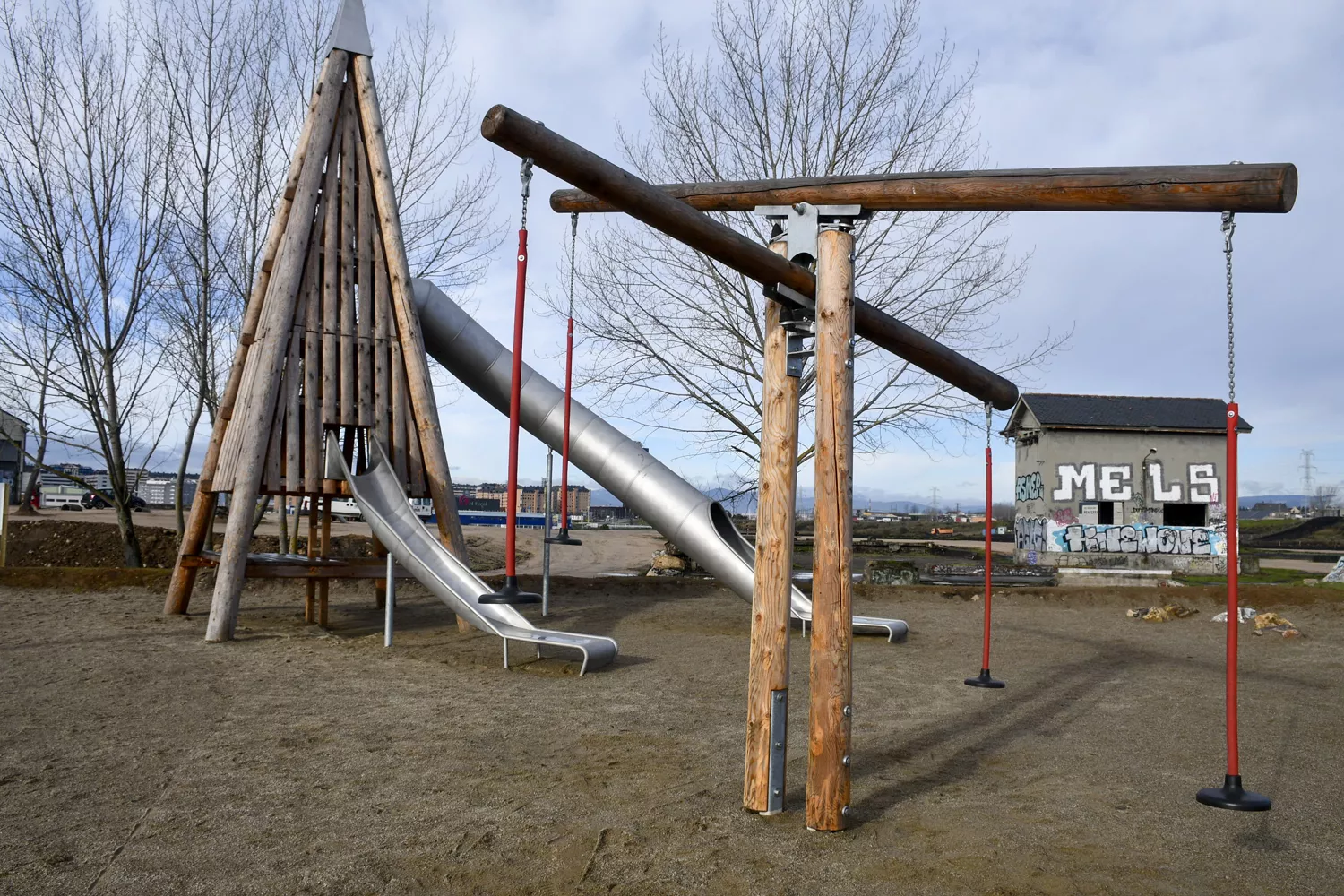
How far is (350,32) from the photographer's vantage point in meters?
10.8

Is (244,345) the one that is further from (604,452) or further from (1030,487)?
(1030,487)

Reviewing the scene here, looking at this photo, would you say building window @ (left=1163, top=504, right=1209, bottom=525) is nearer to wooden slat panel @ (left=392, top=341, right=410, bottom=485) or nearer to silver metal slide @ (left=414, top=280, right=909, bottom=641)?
silver metal slide @ (left=414, top=280, right=909, bottom=641)

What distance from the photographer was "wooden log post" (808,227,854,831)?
4.38 meters

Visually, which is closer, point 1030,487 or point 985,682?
point 985,682

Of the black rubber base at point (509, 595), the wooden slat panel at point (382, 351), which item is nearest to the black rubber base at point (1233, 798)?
the black rubber base at point (509, 595)

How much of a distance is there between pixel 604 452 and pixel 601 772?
6480 mm

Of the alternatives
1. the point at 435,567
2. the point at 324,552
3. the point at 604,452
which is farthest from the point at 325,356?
the point at 604,452

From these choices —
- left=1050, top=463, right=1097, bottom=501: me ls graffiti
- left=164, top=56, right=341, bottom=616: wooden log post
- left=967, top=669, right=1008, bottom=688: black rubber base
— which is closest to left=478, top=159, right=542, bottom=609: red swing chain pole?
left=967, top=669, right=1008, bottom=688: black rubber base

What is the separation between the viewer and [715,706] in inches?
283

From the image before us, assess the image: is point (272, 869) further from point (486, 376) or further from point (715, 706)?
point (486, 376)

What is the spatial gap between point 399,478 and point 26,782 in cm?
564

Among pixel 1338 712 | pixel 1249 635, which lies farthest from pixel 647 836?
pixel 1249 635

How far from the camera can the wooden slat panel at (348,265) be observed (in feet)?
33.4

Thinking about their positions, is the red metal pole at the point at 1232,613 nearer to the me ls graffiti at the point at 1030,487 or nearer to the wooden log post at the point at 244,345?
the wooden log post at the point at 244,345
